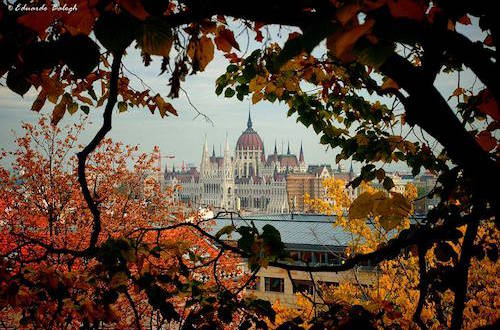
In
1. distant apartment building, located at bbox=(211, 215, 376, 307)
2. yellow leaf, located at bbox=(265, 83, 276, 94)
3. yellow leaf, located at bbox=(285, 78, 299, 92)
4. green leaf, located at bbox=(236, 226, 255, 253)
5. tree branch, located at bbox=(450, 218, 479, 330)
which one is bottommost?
distant apartment building, located at bbox=(211, 215, 376, 307)

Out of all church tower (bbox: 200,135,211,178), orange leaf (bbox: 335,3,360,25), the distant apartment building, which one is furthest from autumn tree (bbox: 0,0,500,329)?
church tower (bbox: 200,135,211,178)

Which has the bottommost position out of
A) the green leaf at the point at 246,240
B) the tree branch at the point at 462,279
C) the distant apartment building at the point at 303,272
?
the distant apartment building at the point at 303,272

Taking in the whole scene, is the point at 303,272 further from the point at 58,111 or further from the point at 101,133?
the point at 101,133

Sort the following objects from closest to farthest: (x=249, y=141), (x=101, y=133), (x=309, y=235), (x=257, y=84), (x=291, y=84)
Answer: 1. (x=101, y=133)
2. (x=257, y=84)
3. (x=291, y=84)
4. (x=309, y=235)
5. (x=249, y=141)

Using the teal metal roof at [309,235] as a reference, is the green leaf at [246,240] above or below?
above

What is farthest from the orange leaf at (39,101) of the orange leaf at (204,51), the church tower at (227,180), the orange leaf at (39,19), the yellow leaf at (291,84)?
the church tower at (227,180)

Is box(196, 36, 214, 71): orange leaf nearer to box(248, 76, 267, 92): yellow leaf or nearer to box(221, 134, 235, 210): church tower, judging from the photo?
box(248, 76, 267, 92): yellow leaf

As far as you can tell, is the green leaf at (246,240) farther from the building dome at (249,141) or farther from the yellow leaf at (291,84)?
the building dome at (249,141)

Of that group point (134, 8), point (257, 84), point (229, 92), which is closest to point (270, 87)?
point (257, 84)

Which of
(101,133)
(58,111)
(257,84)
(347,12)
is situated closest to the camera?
(347,12)

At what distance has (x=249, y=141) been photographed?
5979 inches

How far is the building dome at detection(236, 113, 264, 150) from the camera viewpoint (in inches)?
5910

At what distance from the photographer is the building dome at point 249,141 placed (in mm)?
150125

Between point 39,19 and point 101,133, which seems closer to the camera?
point 39,19
